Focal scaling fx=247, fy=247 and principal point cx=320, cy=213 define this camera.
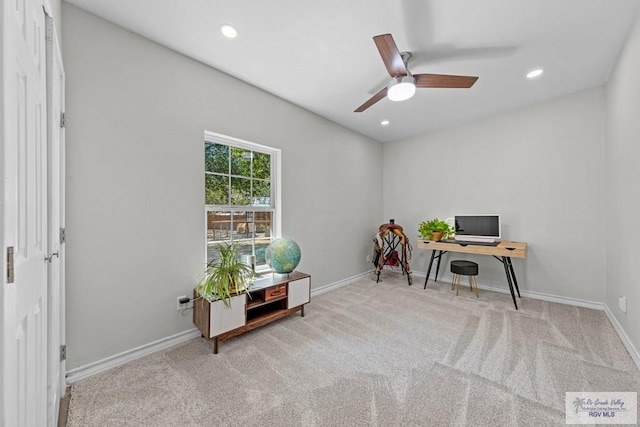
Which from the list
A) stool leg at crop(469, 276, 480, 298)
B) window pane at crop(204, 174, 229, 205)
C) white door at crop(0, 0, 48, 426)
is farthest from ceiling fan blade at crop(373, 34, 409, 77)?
stool leg at crop(469, 276, 480, 298)

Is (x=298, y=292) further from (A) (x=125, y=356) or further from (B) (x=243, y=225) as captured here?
(A) (x=125, y=356)

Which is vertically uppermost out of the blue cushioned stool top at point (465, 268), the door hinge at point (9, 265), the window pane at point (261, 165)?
the window pane at point (261, 165)

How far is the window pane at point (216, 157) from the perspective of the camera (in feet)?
8.54

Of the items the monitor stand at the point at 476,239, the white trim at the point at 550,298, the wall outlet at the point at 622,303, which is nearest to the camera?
the wall outlet at the point at 622,303

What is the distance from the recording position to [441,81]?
2184 mm

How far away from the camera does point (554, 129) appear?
3248 mm

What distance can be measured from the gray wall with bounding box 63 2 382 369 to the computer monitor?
10.4ft

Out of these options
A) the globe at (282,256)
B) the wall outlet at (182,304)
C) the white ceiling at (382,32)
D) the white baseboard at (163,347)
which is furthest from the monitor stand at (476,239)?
the wall outlet at (182,304)

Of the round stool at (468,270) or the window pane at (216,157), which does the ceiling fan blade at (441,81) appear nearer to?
the window pane at (216,157)

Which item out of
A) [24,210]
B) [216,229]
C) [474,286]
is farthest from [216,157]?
[474,286]

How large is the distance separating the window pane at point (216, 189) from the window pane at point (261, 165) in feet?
1.34

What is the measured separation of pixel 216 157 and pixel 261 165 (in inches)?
22.4

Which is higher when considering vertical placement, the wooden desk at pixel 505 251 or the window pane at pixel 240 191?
the window pane at pixel 240 191

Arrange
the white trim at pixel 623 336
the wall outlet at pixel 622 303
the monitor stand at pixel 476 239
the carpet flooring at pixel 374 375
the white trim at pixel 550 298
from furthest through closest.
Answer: the monitor stand at pixel 476 239
the white trim at pixel 550 298
the wall outlet at pixel 622 303
the white trim at pixel 623 336
the carpet flooring at pixel 374 375
